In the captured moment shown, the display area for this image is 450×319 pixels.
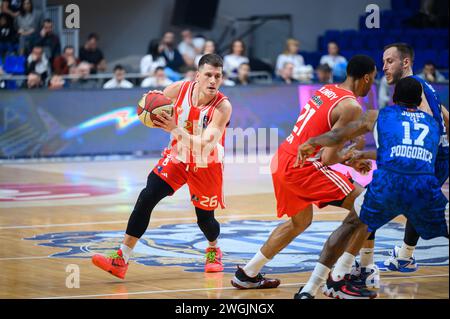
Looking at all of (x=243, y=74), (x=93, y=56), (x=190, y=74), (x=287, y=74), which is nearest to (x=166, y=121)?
(x=190, y=74)

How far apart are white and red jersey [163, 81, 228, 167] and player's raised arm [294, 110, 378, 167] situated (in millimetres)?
1687

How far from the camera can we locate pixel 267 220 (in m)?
12.4

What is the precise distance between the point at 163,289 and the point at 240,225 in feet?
12.6

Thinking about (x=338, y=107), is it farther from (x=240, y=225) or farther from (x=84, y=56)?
(x=84, y=56)

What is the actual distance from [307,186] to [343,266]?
2.35 ft

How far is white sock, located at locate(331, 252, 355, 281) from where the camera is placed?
7836 mm

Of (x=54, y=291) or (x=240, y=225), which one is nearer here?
(x=54, y=291)

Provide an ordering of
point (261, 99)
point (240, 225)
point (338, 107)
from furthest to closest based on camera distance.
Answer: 1. point (261, 99)
2. point (240, 225)
3. point (338, 107)

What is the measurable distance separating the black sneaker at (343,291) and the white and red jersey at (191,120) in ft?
6.00

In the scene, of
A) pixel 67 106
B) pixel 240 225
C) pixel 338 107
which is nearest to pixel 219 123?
pixel 338 107

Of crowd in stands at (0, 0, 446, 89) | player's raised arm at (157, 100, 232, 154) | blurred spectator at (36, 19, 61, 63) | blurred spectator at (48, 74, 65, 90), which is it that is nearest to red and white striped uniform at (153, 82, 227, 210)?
player's raised arm at (157, 100, 232, 154)

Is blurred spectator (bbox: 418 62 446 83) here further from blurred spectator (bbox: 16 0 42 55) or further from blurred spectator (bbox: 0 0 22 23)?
blurred spectator (bbox: 0 0 22 23)

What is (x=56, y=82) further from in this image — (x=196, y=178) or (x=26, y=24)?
(x=196, y=178)

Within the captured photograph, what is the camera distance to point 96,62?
2134cm
